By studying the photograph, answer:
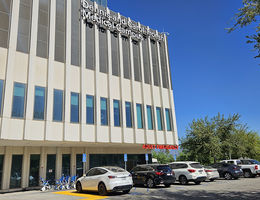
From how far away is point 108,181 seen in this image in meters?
12.8

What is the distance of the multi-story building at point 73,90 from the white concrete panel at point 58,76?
8 cm

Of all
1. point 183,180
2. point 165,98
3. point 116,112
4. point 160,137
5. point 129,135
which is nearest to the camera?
point 183,180

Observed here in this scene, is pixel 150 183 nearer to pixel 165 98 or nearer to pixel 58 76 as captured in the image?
pixel 58 76

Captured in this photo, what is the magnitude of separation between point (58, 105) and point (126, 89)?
7629mm

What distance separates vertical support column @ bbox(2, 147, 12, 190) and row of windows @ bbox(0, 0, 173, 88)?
8155mm

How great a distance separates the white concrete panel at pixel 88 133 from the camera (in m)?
19.2

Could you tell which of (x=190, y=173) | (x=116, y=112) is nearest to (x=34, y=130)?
(x=116, y=112)

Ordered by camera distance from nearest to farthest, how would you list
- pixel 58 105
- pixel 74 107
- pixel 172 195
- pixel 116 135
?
pixel 172 195 → pixel 58 105 → pixel 74 107 → pixel 116 135

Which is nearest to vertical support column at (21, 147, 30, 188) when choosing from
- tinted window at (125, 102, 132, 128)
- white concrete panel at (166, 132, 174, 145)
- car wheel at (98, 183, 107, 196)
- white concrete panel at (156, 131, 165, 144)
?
car wheel at (98, 183, 107, 196)

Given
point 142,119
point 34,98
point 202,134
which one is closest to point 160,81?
point 142,119

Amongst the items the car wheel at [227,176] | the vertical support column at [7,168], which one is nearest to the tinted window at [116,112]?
the vertical support column at [7,168]

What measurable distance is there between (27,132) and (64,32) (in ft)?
30.4

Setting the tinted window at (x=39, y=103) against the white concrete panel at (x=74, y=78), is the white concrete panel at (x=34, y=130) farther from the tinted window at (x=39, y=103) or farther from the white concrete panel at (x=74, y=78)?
the white concrete panel at (x=74, y=78)

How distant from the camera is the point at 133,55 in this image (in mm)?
25609
